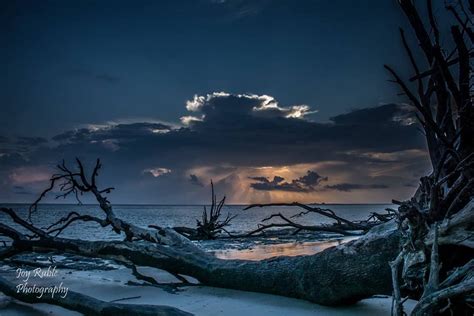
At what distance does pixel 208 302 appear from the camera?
4.94 meters

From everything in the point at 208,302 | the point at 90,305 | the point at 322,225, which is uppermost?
the point at 322,225

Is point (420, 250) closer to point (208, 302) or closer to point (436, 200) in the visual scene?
point (436, 200)

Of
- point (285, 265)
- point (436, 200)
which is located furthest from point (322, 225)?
point (436, 200)

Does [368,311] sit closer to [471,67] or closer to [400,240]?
[400,240]

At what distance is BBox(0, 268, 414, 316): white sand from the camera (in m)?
4.43

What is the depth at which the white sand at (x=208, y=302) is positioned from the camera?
443 cm

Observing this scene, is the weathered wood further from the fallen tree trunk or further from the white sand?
the fallen tree trunk

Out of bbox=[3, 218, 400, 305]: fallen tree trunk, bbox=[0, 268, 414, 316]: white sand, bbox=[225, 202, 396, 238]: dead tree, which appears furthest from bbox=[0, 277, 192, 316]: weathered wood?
bbox=[225, 202, 396, 238]: dead tree

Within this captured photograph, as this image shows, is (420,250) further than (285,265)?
No

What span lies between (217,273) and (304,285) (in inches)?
59.6

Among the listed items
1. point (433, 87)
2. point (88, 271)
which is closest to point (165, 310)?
point (433, 87)

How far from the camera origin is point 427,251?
10.6 feet

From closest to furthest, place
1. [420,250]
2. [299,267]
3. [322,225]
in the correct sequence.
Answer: [420,250] → [299,267] → [322,225]

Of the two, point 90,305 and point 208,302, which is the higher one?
point 90,305
